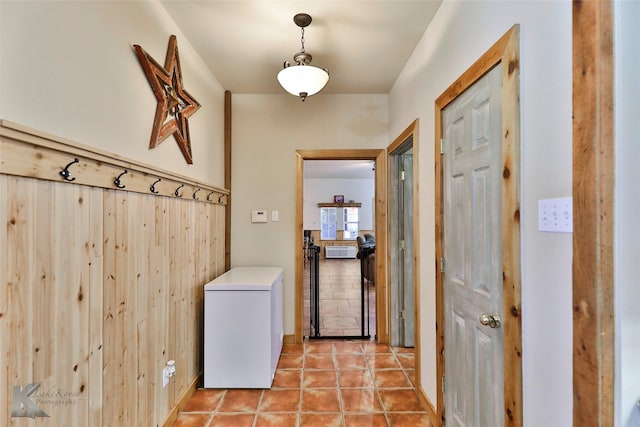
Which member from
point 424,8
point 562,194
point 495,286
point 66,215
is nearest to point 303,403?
point 495,286

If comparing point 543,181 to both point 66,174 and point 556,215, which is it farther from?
point 66,174

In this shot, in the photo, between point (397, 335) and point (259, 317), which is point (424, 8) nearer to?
point (259, 317)

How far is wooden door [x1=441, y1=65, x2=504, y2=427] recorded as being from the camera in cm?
126

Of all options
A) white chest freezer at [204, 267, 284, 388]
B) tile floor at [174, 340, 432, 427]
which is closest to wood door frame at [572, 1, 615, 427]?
tile floor at [174, 340, 432, 427]

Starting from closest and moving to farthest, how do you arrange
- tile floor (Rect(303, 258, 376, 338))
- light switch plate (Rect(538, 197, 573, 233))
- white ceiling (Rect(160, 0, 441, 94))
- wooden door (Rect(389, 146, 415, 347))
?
light switch plate (Rect(538, 197, 573, 233)) < white ceiling (Rect(160, 0, 441, 94)) < wooden door (Rect(389, 146, 415, 347)) < tile floor (Rect(303, 258, 376, 338))

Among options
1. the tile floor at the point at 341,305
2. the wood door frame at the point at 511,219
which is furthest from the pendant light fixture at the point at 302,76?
the tile floor at the point at 341,305

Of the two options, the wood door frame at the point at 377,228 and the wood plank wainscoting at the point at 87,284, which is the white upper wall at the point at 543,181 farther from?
the wood door frame at the point at 377,228

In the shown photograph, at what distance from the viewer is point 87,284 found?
122 cm

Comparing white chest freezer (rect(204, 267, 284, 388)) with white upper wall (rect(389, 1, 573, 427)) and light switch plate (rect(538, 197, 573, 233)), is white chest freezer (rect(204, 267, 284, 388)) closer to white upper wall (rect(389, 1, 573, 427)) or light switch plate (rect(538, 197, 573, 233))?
white upper wall (rect(389, 1, 573, 427))

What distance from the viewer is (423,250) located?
85.0 inches

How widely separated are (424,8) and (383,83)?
1093 mm

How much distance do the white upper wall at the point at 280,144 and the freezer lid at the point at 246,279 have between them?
251 mm

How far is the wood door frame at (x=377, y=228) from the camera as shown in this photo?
3172 millimetres

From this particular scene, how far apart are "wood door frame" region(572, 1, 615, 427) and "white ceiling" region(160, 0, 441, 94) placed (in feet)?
4.28
